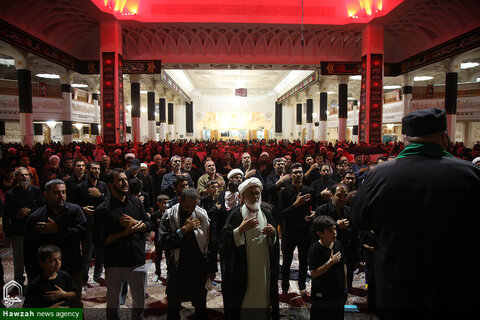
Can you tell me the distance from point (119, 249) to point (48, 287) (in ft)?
1.88

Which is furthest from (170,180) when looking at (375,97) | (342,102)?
(342,102)

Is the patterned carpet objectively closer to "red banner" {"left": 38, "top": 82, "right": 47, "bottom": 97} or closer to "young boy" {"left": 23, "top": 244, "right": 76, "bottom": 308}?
"young boy" {"left": 23, "top": 244, "right": 76, "bottom": 308}

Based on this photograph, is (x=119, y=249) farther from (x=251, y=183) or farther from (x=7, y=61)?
(x=7, y=61)

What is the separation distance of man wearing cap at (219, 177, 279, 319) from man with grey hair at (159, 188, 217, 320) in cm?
30

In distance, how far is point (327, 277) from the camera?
2479 mm

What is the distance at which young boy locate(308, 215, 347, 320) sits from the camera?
2.45m

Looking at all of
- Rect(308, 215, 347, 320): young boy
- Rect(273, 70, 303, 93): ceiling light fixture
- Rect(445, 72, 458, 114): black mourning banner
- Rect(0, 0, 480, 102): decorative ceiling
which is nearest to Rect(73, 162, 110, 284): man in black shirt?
Rect(308, 215, 347, 320): young boy

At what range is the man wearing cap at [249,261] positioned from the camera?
2375 millimetres

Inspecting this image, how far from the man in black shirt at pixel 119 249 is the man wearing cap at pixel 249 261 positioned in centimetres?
82

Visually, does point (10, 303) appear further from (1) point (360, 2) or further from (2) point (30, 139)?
(1) point (360, 2)

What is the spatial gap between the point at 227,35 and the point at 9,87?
48.3 feet

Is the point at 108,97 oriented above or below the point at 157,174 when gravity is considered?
above

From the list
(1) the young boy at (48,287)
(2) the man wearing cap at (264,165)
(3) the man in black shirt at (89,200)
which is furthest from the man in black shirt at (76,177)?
(2) the man wearing cap at (264,165)

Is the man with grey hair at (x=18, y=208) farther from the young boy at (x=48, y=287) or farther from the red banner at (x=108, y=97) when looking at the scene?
the red banner at (x=108, y=97)
